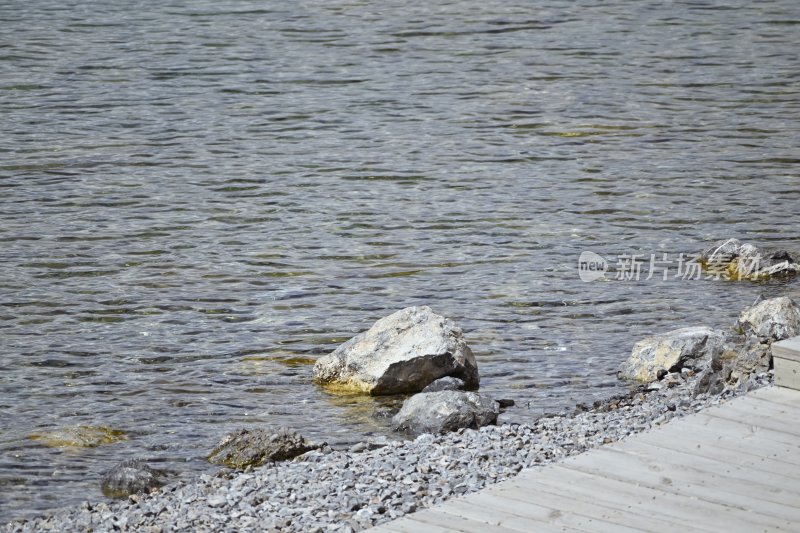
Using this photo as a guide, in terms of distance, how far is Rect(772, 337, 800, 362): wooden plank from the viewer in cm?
615

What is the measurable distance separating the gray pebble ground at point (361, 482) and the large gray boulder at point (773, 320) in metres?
A: 1.09

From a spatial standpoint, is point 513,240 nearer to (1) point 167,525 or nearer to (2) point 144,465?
(2) point 144,465

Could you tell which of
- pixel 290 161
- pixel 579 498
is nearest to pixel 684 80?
pixel 290 161

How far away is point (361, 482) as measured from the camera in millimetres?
5645

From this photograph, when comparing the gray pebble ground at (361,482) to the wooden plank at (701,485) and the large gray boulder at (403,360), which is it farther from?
the large gray boulder at (403,360)

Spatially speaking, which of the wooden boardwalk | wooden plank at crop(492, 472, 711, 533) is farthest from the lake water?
wooden plank at crop(492, 472, 711, 533)

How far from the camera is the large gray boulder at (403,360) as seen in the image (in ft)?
25.3

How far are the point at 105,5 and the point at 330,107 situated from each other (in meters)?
9.37

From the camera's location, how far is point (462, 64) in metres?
18.2

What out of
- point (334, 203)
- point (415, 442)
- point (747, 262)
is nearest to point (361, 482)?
point (415, 442)

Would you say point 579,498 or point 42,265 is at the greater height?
point 579,498

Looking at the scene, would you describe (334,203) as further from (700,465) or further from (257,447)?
(700,465)

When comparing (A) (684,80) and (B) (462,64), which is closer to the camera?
(A) (684,80)

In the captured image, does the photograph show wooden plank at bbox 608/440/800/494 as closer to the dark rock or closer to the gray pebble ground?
the gray pebble ground
